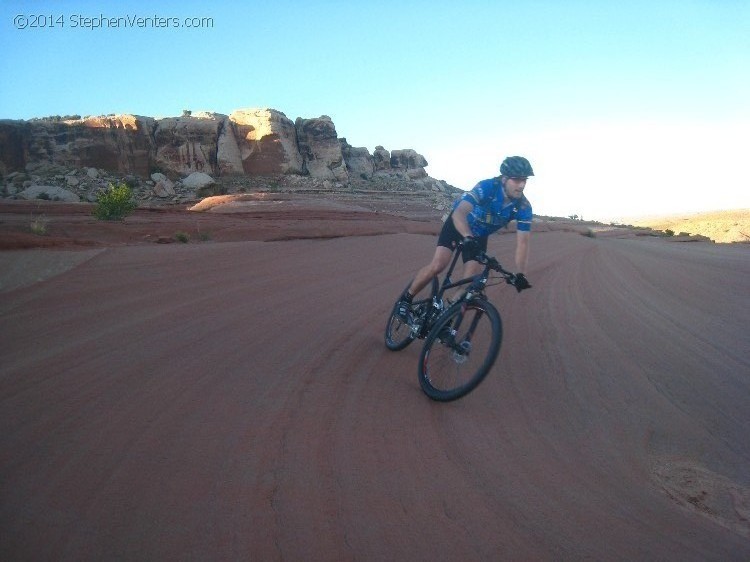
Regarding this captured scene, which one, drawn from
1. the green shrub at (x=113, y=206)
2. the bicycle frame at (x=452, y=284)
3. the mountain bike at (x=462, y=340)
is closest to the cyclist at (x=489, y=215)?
the bicycle frame at (x=452, y=284)

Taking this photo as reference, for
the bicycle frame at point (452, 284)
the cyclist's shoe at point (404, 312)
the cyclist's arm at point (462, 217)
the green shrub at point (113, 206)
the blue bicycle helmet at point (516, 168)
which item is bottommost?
the green shrub at point (113, 206)

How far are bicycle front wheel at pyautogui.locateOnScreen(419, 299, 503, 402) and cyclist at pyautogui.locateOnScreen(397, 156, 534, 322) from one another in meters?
0.54

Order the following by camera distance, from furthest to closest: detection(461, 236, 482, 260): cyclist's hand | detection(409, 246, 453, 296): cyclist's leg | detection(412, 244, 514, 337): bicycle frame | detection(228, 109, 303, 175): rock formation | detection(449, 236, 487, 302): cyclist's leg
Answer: detection(228, 109, 303, 175): rock formation
detection(409, 246, 453, 296): cyclist's leg
detection(449, 236, 487, 302): cyclist's leg
detection(461, 236, 482, 260): cyclist's hand
detection(412, 244, 514, 337): bicycle frame

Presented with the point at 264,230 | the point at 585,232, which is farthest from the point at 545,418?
the point at 585,232

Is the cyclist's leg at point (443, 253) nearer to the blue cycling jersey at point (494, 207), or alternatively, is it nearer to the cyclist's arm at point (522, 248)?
the blue cycling jersey at point (494, 207)

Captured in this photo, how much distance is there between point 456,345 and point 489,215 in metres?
1.33

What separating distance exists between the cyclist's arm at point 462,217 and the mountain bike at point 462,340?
0.89 ft

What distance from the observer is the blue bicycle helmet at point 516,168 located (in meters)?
4.39

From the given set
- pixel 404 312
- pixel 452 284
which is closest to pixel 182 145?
pixel 404 312

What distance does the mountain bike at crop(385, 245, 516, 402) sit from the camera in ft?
12.5

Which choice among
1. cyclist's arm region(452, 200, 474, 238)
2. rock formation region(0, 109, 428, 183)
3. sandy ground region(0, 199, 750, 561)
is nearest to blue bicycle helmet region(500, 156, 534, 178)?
cyclist's arm region(452, 200, 474, 238)

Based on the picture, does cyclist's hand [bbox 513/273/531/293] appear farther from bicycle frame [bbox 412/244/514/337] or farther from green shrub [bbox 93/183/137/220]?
green shrub [bbox 93/183/137/220]

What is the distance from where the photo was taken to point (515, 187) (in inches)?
176

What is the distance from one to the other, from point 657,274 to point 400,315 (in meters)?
9.17
